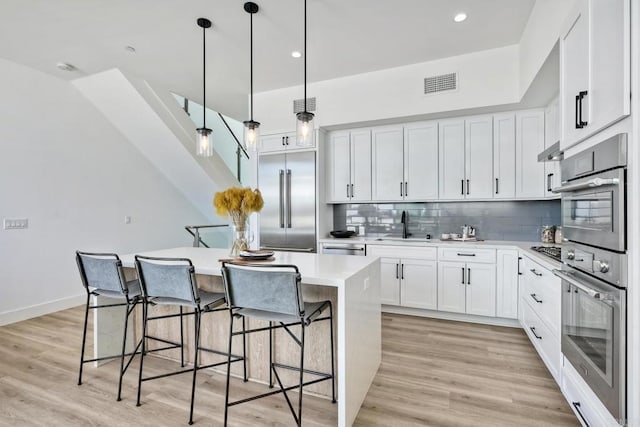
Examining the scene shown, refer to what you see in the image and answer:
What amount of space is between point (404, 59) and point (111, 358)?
13.7 feet

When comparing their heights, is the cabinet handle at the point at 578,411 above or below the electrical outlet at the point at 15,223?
below

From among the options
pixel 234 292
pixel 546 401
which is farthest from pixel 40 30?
pixel 546 401

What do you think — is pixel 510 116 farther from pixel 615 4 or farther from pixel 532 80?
pixel 615 4

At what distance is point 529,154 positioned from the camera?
3656 mm

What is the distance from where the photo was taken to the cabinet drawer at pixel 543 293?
2207mm

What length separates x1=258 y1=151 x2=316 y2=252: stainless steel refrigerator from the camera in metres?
4.37

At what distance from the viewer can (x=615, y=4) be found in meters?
1.40

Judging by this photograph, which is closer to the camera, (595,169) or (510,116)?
(595,169)

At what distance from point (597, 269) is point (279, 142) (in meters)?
3.72

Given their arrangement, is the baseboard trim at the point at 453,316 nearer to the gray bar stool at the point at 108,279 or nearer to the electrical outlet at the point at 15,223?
the gray bar stool at the point at 108,279

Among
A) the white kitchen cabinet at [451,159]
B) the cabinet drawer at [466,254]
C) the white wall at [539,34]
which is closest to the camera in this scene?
the white wall at [539,34]

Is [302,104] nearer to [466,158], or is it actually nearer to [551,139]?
[466,158]

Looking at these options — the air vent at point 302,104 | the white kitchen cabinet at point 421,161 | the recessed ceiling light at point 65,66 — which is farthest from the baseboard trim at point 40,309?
the white kitchen cabinet at point 421,161

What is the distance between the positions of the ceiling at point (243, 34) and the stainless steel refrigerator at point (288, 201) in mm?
1086
